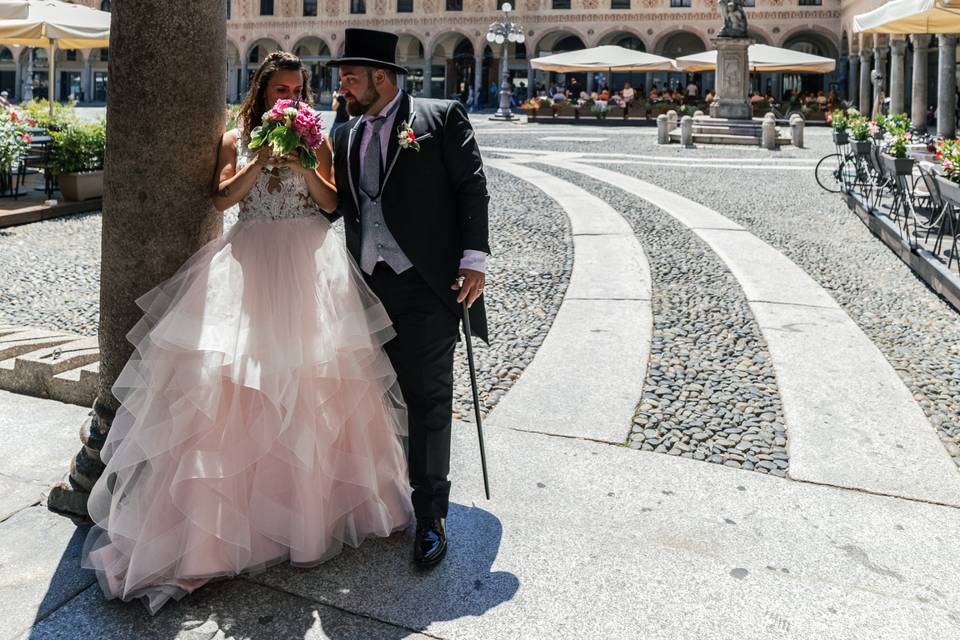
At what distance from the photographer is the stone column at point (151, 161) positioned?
2.69 m

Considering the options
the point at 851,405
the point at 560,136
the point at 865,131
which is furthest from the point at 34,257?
the point at 560,136

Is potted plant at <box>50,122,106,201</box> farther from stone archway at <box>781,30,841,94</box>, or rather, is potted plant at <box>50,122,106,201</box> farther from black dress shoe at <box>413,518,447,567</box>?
stone archway at <box>781,30,841,94</box>

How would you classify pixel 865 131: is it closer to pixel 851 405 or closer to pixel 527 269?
pixel 527 269

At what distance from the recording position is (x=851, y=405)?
4.13 m

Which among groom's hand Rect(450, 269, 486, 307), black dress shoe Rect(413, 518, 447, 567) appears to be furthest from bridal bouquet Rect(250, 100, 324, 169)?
black dress shoe Rect(413, 518, 447, 567)

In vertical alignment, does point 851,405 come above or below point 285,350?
below

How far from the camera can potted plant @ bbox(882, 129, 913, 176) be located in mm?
8523

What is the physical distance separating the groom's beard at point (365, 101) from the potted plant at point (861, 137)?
380 inches

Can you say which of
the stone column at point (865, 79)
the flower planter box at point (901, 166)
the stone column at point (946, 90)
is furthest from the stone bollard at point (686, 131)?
the stone column at point (865, 79)

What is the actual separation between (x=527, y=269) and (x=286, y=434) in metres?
4.98

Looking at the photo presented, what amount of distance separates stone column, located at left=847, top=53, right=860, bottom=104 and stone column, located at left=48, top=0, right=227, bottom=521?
3727 cm

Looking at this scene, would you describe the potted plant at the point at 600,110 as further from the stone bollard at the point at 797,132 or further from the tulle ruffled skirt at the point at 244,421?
the tulle ruffled skirt at the point at 244,421

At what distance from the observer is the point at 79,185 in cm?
987

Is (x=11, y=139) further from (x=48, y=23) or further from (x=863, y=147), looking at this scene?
(x=863, y=147)
